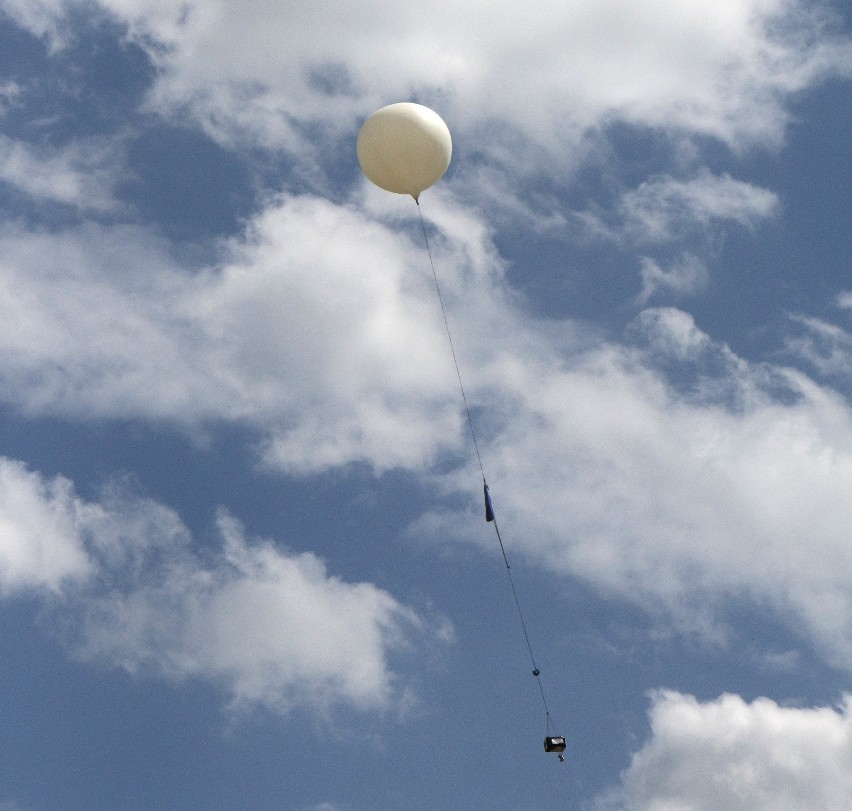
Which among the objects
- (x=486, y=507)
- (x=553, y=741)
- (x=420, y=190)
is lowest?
(x=553, y=741)

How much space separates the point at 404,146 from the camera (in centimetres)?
4628

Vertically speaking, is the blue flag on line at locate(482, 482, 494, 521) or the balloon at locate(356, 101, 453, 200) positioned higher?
the balloon at locate(356, 101, 453, 200)

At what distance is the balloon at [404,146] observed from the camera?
152 feet

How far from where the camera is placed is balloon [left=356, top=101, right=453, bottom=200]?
4625 cm

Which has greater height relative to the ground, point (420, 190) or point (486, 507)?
point (420, 190)

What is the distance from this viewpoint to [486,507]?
45031 mm

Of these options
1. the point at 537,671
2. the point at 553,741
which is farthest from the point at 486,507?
the point at 553,741

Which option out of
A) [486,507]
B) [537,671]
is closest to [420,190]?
[486,507]

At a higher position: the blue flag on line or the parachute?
the parachute

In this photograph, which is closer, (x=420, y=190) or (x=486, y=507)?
(x=486, y=507)

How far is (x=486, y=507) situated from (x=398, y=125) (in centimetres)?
1498

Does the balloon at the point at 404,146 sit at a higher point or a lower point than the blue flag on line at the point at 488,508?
higher

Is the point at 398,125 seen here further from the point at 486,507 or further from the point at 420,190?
the point at 486,507

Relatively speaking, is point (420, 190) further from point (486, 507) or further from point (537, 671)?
point (537, 671)
